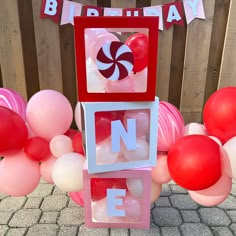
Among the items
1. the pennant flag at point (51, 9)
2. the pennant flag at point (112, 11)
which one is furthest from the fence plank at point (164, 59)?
the pennant flag at point (51, 9)

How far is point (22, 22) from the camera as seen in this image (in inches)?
91.3

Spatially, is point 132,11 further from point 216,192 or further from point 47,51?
point 216,192

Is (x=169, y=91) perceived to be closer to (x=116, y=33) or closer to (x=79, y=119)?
(x=79, y=119)

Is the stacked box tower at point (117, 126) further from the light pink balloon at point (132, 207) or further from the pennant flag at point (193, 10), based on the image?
the pennant flag at point (193, 10)

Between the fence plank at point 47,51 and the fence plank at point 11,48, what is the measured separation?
16 centimetres

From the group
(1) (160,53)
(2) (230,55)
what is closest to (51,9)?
(1) (160,53)

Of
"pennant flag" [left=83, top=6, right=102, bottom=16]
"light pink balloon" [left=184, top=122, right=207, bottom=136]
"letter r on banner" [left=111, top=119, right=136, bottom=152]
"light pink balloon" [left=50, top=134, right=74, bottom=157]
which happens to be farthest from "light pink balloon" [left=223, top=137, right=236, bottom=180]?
"pennant flag" [left=83, top=6, right=102, bottom=16]

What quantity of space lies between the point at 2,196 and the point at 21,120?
97cm

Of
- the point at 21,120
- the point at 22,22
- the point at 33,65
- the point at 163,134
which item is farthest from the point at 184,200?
the point at 22,22

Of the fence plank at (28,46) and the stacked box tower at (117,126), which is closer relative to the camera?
the stacked box tower at (117,126)

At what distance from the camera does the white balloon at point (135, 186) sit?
1.43 meters

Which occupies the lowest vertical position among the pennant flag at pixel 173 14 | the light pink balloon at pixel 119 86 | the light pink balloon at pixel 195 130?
the light pink balloon at pixel 195 130

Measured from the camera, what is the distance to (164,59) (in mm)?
2439

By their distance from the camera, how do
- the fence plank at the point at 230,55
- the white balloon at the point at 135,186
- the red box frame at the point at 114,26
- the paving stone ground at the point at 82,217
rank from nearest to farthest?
the red box frame at the point at 114,26
the white balloon at the point at 135,186
the paving stone ground at the point at 82,217
the fence plank at the point at 230,55
